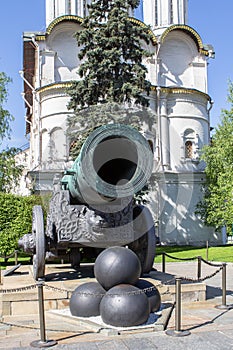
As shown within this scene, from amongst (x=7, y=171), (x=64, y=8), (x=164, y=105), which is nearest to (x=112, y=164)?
(x=7, y=171)

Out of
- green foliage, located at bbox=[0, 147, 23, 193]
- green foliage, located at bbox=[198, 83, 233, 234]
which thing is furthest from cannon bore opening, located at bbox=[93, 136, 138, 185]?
green foliage, located at bbox=[198, 83, 233, 234]

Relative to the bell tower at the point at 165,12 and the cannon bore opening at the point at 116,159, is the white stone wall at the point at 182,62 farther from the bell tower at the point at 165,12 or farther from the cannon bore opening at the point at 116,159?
the cannon bore opening at the point at 116,159

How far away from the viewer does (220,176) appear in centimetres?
2505

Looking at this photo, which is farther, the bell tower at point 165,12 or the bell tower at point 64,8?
the bell tower at point 165,12

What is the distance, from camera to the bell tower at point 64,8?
2989cm

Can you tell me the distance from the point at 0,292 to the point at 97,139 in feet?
9.52

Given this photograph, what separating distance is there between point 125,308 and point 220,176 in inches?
780

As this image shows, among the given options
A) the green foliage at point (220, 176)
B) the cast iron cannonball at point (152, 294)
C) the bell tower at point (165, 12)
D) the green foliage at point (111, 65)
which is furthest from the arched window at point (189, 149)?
the cast iron cannonball at point (152, 294)

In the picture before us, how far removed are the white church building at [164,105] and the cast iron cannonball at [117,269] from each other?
19.9m

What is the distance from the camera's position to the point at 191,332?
6082 mm

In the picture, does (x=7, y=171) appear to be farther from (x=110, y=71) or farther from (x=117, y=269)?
(x=117, y=269)

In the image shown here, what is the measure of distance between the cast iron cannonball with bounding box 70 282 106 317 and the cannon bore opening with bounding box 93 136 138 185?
→ 1.59 metres

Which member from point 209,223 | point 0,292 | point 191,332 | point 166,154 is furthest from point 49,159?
point 191,332


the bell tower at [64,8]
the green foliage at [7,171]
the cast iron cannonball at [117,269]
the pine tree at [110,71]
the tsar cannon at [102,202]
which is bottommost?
the cast iron cannonball at [117,269]
